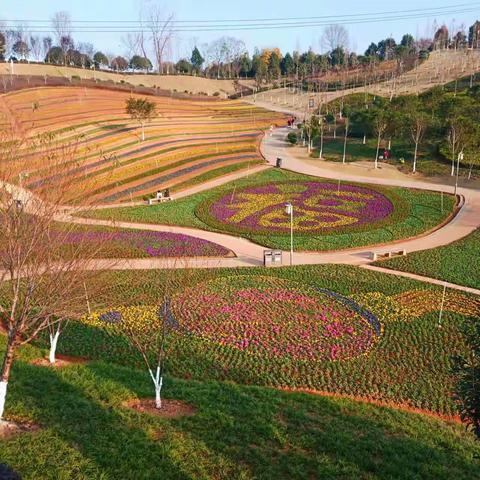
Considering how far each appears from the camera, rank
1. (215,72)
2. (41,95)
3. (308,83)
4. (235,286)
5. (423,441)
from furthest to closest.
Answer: (215,72) < (308,83) < (41,95) < (235,286) < (423,441)

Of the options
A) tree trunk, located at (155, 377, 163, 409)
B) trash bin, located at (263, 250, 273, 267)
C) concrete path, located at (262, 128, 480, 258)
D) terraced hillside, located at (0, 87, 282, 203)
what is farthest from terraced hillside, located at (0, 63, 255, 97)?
tree trunk, located at (155, 377, 163, 409)

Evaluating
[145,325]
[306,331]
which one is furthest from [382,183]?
[145,325]

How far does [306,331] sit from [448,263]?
36.6 feet

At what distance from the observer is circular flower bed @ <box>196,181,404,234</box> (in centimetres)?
3225

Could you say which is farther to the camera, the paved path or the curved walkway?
the curved walkway

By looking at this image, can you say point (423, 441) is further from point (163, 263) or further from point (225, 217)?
point (225, 217)

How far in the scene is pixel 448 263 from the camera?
2550 cm

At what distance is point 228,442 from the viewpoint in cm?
1088

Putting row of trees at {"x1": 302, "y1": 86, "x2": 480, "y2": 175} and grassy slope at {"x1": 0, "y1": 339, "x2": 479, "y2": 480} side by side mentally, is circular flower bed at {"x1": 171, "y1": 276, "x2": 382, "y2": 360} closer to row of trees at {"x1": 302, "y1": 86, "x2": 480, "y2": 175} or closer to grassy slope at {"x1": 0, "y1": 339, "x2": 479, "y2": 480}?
grassy slope at {"x1": 0, "y1": 339, "x2": 479, "y2": 480}

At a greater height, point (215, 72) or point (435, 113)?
point (215, 72)

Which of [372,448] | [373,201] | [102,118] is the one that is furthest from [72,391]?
[102,118]

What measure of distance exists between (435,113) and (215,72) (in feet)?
309

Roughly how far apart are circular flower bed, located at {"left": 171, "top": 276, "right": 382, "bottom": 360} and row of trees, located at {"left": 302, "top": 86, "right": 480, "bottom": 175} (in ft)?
92.2

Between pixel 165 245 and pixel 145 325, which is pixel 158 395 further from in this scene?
pixel 165 245
